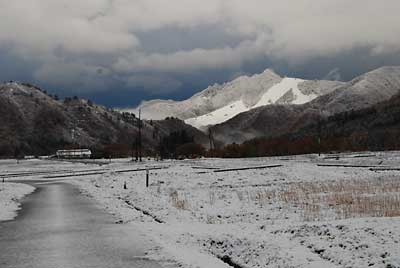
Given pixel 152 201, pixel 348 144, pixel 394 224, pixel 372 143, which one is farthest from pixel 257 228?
pixel 372 143

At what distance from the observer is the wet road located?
38.2ft

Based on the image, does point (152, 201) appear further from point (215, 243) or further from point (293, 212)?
point (215, 243)

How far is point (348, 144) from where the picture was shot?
525ft

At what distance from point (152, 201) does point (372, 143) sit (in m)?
152

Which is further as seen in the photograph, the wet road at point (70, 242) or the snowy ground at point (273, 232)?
the wet road at point (70, 242)

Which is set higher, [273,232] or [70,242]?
[273,232]

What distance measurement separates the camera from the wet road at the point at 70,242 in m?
11.7

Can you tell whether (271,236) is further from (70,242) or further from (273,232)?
(70,242)

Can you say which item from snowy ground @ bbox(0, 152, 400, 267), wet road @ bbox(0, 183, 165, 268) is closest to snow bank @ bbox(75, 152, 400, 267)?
snowy ground @ bbox(0, 152, 400, 267)

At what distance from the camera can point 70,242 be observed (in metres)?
14.3

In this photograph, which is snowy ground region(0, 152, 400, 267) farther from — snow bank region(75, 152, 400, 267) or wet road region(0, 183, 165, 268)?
wet road region(0, 183, 165, 268)

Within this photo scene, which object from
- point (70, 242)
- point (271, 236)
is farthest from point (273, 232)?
point (70, 242)

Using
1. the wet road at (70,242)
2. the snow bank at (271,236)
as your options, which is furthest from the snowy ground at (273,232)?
the wet road at (70,242)

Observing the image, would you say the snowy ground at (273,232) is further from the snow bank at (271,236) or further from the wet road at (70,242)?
the wet road at (70,242)
